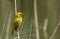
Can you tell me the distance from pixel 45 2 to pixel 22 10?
5.8 inches

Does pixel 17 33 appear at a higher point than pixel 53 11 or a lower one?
lower

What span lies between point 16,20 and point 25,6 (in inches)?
4.0

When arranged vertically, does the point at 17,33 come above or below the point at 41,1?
below

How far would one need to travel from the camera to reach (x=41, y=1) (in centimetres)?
80

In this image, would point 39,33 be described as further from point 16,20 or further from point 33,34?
point 16,20

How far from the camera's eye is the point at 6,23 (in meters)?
0.80

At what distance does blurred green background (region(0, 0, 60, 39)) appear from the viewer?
2.62 ft

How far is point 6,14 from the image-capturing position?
0.81 m

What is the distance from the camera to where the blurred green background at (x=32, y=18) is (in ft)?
2.62

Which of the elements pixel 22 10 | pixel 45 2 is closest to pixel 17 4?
pixel 22 10

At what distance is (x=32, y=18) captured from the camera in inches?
31.5

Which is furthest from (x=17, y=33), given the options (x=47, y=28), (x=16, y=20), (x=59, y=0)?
(x=59, y=0)

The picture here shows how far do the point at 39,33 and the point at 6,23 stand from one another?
21cm

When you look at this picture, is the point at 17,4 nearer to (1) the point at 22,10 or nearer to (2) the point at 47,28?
(1) the point at 22,10
